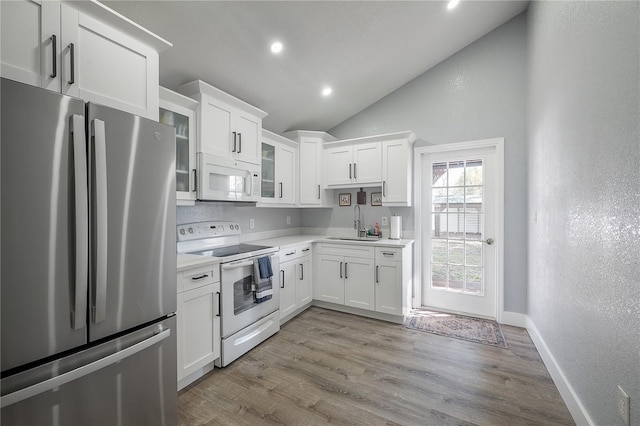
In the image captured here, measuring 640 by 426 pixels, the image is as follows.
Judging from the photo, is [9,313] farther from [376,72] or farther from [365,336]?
[376,72]

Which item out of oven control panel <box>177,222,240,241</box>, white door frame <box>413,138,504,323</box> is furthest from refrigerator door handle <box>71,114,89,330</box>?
white door frame <box>413,138,504,323</box>

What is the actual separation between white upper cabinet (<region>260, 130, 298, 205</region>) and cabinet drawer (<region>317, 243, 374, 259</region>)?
29.7 inches

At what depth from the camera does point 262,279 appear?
8.76 feet

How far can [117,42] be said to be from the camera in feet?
5.07

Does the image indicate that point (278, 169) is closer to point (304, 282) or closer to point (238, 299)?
point (304, 282)

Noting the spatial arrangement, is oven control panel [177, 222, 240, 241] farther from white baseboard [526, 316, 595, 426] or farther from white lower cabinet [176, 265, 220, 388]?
white baseboard [526, 316, 595, 426]

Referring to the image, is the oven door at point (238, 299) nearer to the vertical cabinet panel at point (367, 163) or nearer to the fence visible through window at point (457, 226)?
the vertical cabinet panel at point (367, 163)

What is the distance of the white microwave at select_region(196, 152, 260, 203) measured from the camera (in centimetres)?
244

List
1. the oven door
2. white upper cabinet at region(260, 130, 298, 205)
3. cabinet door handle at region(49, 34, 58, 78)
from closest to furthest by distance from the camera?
cabinet door handle at region(49, 34, 58, 78)
the oven door
white upper cabinet at region(260, 130, 298, 205)

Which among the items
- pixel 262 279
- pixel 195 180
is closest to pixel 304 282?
pixel 262 279

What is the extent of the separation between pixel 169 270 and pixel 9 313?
63 cm

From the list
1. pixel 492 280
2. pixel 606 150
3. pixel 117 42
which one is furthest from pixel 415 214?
pixel 117 42

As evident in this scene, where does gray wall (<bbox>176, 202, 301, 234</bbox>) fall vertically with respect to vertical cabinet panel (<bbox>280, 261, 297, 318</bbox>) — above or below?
above

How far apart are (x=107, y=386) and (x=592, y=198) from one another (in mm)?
2686
